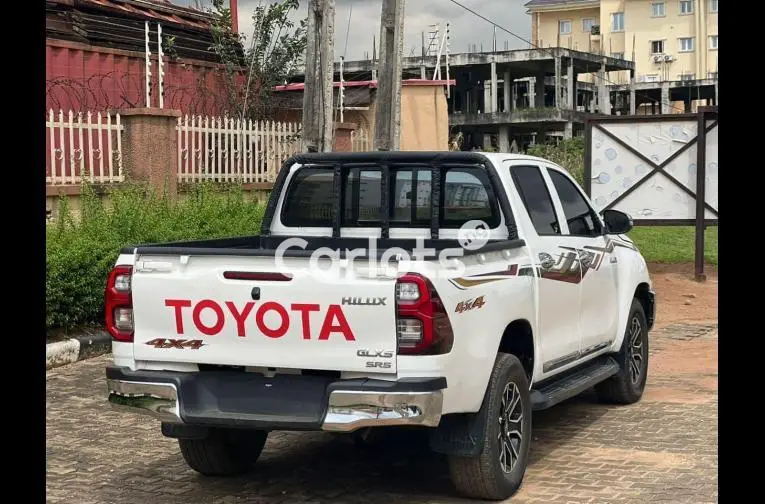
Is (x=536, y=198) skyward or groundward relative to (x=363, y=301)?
skyward

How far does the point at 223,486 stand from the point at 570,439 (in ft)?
7.85

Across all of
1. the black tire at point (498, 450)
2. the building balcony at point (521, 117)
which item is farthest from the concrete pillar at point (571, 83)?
the black tire at point (498, 450)

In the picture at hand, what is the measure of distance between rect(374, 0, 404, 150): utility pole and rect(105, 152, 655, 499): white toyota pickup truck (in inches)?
340

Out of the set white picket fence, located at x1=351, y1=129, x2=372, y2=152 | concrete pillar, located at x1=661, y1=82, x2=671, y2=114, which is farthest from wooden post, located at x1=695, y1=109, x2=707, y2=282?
concrete pillar, located at x1=661, y1=82, x2=671, y2=114

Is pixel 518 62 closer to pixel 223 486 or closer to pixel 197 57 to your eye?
pixel 197 57

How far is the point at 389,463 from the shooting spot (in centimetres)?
Result: 666

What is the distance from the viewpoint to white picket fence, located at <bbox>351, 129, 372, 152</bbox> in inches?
742

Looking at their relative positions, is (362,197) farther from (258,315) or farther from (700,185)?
(700,185)

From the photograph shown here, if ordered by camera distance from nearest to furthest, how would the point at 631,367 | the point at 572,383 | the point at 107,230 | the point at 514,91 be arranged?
the point at 572,383, the point at 631,367, the point at 107,230, the point at 514,91

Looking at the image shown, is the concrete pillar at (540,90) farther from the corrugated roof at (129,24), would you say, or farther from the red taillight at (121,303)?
the red taillight at (121,303)

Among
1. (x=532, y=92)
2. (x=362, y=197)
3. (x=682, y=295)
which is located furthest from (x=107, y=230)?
(x=532, y=92)

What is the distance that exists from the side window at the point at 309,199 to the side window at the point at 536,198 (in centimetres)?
124

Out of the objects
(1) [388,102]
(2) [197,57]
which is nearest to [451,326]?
(1) [388,102]

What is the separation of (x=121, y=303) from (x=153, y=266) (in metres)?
0.29
